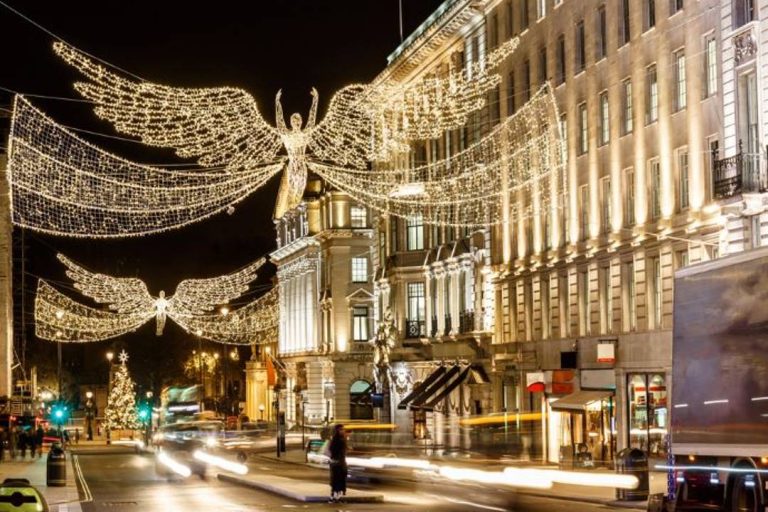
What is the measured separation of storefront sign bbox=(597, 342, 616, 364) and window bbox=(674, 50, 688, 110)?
7.98 metres

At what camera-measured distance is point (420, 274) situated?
248 feet

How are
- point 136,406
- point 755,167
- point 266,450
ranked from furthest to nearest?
point 136,406 < point 266,450 < point 755,167

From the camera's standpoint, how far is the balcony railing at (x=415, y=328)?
75.1m

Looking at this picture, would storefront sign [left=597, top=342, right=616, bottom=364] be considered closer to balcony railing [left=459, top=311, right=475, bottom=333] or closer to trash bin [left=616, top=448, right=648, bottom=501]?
trash bin [left=616, top=448, right=648, bottom=501]

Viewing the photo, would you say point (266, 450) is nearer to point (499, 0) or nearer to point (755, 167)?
point (499, 0)

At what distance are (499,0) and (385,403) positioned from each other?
3024 centimetres

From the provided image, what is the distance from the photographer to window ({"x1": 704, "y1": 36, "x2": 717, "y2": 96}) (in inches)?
1660

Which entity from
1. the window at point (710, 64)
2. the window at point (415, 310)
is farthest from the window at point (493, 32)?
the window at point (710, 64)

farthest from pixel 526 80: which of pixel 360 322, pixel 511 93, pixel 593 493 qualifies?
pixel 360 322

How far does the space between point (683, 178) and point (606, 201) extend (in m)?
6.30

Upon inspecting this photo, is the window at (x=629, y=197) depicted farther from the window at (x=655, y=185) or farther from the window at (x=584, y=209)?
the window at (x=584, y=209)

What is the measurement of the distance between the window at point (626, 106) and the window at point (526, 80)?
950 cm

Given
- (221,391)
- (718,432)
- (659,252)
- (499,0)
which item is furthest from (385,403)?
(221,391)

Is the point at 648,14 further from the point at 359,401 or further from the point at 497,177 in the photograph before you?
the point at 359,401
